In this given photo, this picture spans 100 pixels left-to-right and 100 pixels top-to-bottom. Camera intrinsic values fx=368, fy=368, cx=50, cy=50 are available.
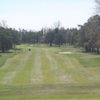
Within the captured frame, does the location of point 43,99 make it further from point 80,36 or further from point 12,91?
point 80,36

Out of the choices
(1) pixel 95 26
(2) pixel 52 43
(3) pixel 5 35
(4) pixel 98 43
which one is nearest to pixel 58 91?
(4) pixel 98 43

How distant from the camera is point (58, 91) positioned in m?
22.7

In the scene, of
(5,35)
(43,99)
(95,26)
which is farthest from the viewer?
(5,35)

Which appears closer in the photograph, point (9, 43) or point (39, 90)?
point (39, 90)

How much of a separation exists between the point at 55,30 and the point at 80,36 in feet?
263

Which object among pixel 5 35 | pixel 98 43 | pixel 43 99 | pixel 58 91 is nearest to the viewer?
pixel 43 99

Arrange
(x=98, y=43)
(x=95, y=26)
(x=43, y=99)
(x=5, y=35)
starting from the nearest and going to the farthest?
(x=43, y=99)
(x=98, y=43)
(x=95, y=26)
(x=5, y=35)

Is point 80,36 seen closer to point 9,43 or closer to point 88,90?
point 9,43

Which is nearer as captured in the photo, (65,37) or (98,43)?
(98,43)

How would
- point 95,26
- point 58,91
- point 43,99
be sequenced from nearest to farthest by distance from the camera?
point 43,99 < point 58,91 < point 95,26

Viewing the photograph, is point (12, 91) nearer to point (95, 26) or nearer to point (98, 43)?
point (98, 43)

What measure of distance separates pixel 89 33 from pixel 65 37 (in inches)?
3405

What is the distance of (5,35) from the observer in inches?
4050

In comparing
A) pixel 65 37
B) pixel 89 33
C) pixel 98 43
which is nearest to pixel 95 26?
pixel 89 33
